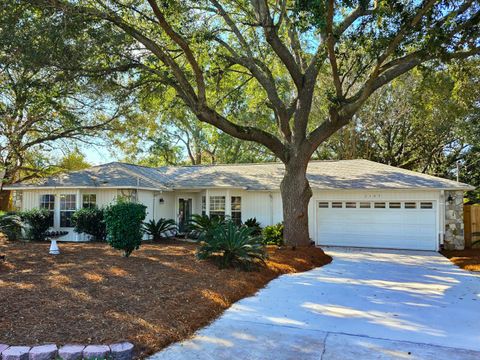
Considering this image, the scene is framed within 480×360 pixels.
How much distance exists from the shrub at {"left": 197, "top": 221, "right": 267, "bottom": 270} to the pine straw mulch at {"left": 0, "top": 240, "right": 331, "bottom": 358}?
316 millimetres

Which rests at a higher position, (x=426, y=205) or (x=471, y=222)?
(x=426, y=205)

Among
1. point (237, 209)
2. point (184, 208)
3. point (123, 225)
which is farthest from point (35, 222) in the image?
point (237, 209)

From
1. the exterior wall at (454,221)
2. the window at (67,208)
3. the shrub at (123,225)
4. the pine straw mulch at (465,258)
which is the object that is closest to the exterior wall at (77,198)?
the window at (67,208)

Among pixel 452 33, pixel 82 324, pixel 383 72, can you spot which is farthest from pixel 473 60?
pixel 82 324

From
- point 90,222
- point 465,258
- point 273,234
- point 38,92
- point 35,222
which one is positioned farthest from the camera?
point 35,222

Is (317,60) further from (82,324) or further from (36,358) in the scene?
(36,358)

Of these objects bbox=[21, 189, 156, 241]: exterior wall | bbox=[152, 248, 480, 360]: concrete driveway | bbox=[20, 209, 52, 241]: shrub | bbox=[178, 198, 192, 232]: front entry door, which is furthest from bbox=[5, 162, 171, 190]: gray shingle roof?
bbox=[152, 248, 480, 360]: concrete driveway

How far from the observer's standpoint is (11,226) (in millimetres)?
15133

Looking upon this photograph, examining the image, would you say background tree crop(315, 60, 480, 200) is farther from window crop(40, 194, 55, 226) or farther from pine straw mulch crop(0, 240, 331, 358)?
window crop(40, 194, 55, 226)

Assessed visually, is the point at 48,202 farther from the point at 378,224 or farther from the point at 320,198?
the point at 378,224

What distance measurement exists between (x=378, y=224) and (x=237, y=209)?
600cm

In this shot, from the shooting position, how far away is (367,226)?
16266 mm

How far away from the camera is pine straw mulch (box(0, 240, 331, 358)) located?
5137 mm

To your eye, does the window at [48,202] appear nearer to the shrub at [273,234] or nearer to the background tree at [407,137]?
the shrub at [273,234]
